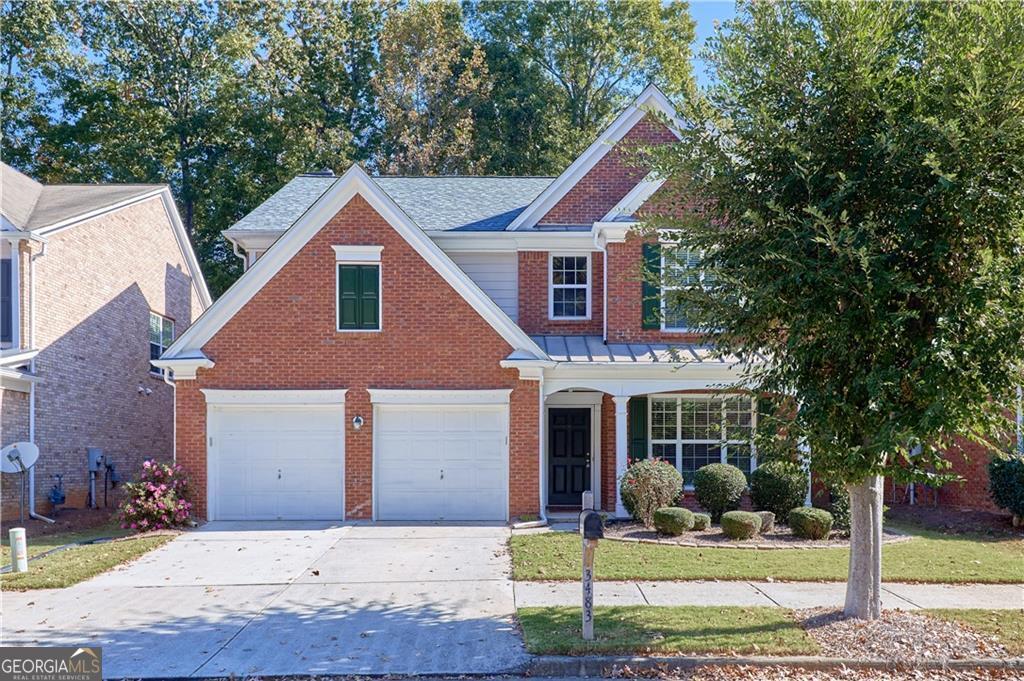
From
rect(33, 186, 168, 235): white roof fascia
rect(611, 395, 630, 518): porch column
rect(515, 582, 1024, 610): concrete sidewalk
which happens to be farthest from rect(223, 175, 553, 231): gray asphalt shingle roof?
rect(515, 582, 1024, 610): concrete sidewalk

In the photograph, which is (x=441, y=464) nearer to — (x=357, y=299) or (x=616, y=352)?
(x=357, y=299)

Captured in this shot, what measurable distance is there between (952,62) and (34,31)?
109ft

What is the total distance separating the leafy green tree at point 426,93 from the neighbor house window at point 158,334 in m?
12.3

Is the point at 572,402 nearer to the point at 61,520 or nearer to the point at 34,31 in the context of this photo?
the point at 61,520

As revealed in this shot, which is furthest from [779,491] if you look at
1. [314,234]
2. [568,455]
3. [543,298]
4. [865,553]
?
[314,234]

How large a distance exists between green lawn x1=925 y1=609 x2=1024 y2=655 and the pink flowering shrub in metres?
11.9

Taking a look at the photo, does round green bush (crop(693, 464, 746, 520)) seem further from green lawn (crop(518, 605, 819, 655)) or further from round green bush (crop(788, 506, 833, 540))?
green lawn (crop(518, 605, 819, 655))

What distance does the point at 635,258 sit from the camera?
17.2 metres

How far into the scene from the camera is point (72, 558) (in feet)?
40.4

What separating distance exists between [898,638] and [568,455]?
10436 mm

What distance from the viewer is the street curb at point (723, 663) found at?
7.50 m

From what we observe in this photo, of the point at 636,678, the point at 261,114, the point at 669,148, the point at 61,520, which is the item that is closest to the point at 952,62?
the point at 669,148

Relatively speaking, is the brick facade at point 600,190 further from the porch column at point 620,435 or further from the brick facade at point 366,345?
the porch column at point 620,435

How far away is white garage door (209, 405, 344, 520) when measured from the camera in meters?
15.8
